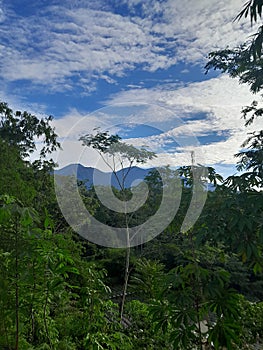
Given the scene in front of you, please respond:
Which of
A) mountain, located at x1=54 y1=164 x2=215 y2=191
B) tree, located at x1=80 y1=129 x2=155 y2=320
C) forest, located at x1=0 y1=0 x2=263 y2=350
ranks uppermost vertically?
tree, located at x1=80 y1=129 x2=155 y2=320

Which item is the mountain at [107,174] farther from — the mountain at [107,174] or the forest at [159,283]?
the forest at [159,283]

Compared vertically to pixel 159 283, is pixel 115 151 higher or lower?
higher

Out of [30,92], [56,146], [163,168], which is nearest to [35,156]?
[56,146]

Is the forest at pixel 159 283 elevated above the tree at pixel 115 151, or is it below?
below

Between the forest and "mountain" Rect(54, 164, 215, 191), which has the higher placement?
"mountain" Rect(54, 164, 215, 191)

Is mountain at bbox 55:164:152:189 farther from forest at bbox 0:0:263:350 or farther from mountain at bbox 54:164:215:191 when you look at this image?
forest at bbox 0:0:263:350

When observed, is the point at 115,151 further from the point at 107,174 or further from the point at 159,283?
the point at 159,283

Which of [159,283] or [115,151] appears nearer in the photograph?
[159,283]

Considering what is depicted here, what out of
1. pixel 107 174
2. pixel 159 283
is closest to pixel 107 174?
pixel 107 174

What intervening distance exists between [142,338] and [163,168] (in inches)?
100

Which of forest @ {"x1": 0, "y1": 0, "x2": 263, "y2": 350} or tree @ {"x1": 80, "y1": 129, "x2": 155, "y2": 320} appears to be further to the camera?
tree @ {"x1": 80, "y1": 129, "x2": 155, "y2": 320}

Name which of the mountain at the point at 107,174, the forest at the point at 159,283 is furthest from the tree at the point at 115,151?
the forest at the point at 159,283

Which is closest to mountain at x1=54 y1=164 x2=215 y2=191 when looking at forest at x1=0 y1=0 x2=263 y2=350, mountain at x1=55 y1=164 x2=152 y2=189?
mountain at x1=55 y1=164 x2=152 y2=189

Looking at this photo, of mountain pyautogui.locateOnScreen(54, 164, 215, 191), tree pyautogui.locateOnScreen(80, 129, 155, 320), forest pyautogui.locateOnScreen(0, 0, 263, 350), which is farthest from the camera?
tree pyautogui.locateOnScreen(80, 129, 155, 320)
